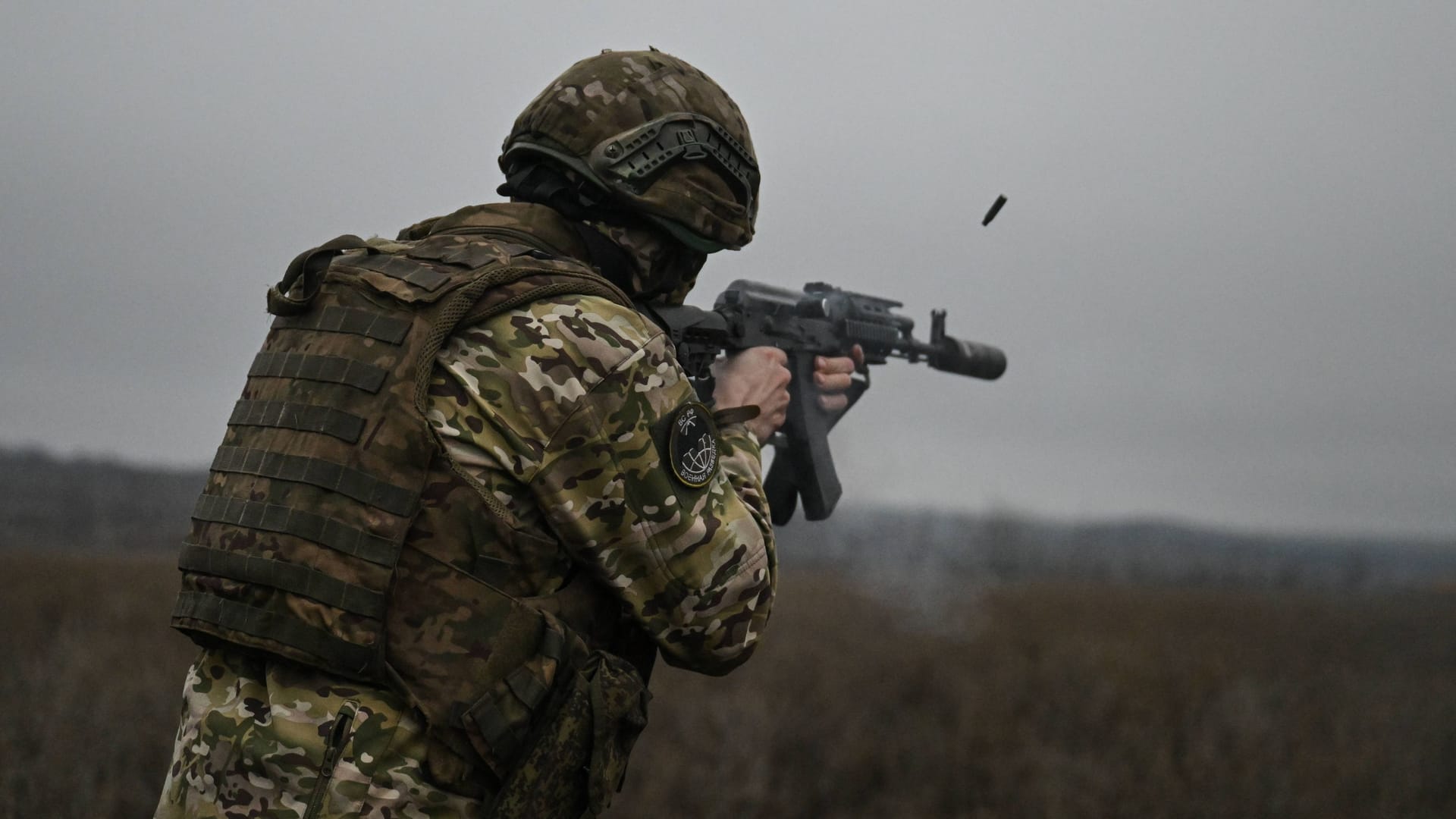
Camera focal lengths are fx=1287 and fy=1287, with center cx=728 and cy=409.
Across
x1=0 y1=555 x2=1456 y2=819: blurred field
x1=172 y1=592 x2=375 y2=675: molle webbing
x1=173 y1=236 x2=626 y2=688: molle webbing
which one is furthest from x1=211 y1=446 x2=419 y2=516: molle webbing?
x1=0 y1=555 x2=1456 y2=819: blurred field

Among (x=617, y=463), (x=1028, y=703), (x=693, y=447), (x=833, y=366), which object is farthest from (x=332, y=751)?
(x=1028, y=703)

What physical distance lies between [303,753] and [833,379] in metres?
2.52

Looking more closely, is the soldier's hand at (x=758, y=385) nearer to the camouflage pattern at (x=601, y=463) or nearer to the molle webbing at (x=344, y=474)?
the camouflage pattern at (x=601, y=463)

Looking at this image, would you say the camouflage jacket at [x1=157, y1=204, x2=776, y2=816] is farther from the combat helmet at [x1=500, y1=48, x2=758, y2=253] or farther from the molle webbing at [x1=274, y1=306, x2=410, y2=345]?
the combat helmet at [x1=500, y1=48, x2=758, y2=253]

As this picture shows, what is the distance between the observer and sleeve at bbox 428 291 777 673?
2666mm

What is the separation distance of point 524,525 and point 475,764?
519 millimetres

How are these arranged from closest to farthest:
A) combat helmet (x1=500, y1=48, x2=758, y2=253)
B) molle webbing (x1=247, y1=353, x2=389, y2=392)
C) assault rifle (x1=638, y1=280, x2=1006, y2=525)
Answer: molle webbing (x1=247, y1=353, x2=389, y2=392)
combat helmet (x1=500, y1=48, x2=758, y2=253)
assault rifle (x1=638, y1=280, x2=1006, y2=525)

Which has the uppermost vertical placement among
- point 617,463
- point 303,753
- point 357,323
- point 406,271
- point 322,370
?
point 406,271

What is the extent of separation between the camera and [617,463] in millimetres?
2727

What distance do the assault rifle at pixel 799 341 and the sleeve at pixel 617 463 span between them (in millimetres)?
750

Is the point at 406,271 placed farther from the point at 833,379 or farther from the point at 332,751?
the point at 833,379

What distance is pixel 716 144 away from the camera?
3.35 metres

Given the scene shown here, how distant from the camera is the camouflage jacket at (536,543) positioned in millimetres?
2605

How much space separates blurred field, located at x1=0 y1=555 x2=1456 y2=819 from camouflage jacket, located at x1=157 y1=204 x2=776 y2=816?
1065cm
